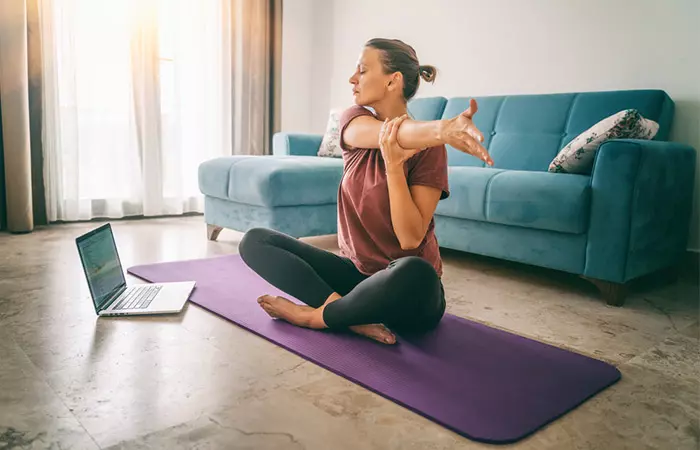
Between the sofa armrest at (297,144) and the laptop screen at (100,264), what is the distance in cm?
180

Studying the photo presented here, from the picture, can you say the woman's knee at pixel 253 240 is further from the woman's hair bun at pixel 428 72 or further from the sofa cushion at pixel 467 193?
the sofa cushion at pixel 467 193

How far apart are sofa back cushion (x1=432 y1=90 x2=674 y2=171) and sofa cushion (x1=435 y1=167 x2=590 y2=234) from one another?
47 centimetres

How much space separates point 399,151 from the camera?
133 centimetres

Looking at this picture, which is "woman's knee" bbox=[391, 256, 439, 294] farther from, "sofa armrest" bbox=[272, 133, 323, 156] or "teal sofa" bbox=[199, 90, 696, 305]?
"sofa armrest" bbox=[272, 133, 323, 156]

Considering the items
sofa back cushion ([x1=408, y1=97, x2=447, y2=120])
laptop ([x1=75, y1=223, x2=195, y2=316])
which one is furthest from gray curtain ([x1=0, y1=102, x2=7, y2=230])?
sofa back cushion ([x1=408, y1=97, x2=447, y2=120])

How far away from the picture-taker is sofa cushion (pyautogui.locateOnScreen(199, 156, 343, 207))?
110 inches

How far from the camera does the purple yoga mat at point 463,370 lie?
1.19 meters

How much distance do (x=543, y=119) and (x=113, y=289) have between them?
2270 mm

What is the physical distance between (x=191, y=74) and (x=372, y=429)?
3623 mm

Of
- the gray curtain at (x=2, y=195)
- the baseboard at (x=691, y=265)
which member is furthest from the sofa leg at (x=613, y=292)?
the gray curtain at (x=2, y=195)

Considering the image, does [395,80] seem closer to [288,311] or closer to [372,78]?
[372,78]

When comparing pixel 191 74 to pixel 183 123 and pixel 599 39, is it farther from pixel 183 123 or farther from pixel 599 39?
pixel 599 39

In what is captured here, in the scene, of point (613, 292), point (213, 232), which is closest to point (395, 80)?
point (613, 292)

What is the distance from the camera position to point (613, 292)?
215 centimetres
